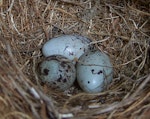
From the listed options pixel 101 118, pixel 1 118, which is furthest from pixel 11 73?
pixel 101 118

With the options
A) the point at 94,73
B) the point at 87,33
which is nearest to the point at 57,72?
the point at 94,73

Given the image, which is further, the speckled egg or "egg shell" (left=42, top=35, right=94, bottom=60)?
"egg shell" (left=42, top=35, right=94, bottom=60)

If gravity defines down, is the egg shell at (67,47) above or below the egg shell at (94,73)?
above

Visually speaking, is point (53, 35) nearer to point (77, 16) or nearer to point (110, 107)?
point (77, 16)

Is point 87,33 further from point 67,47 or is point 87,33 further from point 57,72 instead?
point 57,72

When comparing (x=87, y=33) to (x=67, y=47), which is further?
(x=87, y=33)

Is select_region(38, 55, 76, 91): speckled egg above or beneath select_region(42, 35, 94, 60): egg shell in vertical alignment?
beneath
